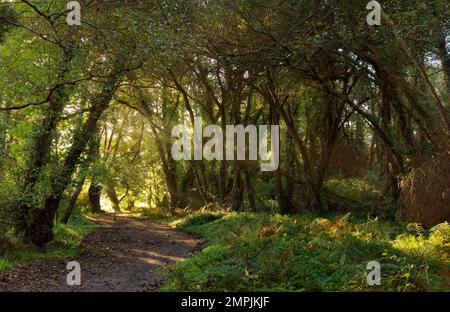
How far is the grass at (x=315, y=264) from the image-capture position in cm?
775

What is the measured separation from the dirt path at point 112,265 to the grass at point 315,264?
1219mm

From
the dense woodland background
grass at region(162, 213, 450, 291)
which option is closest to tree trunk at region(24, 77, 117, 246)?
the dense woodland background

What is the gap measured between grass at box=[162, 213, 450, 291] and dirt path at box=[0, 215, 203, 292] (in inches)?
48.0

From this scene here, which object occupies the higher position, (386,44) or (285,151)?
(386,44)

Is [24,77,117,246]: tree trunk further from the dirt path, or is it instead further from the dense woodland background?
the dirt path

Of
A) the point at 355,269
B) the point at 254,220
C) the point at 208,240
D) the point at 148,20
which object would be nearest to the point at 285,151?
the point at 254,220

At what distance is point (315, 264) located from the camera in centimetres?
899

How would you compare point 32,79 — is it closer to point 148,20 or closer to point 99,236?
point 148,20

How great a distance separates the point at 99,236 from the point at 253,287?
1246 centimetres

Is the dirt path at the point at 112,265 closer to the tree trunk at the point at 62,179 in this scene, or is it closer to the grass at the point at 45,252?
the grass at the point at 45,252

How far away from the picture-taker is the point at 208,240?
54.9 ft

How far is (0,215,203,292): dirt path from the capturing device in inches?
384

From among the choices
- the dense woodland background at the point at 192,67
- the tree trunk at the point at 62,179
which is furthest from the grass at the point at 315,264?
the tree trunk at the point at 62,179

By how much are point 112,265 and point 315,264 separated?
20.1 feet
